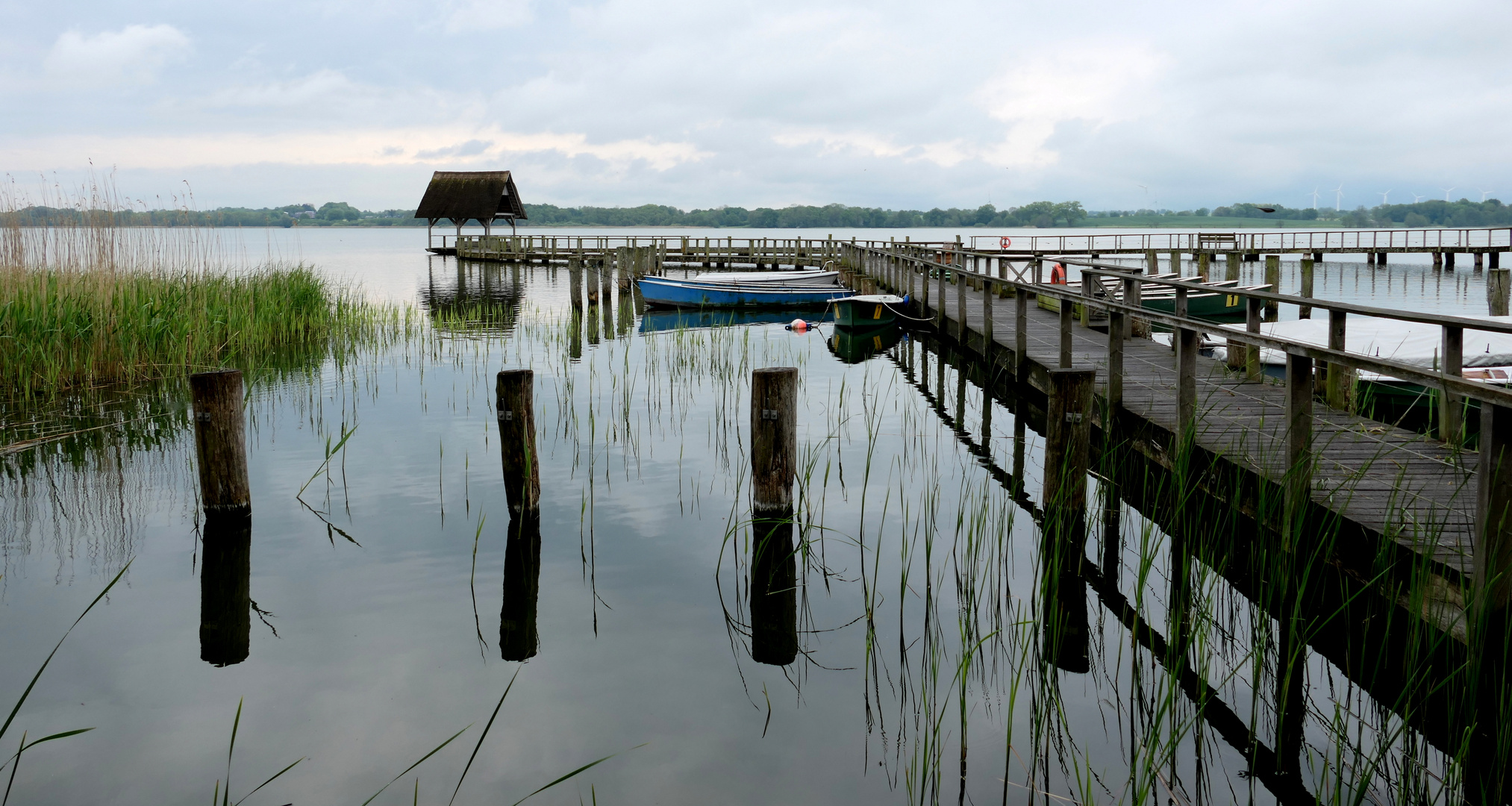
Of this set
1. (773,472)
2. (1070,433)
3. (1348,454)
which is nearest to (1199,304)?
(1348,454)

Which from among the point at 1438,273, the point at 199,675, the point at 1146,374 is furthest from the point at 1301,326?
the point at 1438,273

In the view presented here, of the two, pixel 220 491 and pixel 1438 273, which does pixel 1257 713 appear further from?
pixel 1438 273

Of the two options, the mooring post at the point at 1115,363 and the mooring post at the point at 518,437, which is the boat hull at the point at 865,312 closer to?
the mooring post at the point at 1115,363

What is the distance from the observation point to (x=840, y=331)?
20766 mm

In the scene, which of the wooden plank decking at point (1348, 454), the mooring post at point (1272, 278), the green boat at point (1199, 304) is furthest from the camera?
the mooring post at point (1272, 278)

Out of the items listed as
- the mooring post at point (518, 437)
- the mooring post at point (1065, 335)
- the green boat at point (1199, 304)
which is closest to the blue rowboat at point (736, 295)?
the green boat at point (1199, 304)

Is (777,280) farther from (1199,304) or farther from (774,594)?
(774,594)

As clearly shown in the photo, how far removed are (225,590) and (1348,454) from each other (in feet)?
22.2

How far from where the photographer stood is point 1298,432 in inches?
214

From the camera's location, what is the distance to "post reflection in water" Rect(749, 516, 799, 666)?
5.29m

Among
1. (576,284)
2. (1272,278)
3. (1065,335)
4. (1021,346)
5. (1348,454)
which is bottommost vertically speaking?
(1348,454)

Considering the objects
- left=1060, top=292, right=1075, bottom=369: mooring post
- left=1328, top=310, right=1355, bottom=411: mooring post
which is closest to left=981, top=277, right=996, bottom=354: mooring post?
left=1060, top=292, right=1075, bottom=369: mooring post

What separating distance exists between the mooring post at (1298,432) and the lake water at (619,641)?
576mm

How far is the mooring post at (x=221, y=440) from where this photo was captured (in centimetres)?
642
